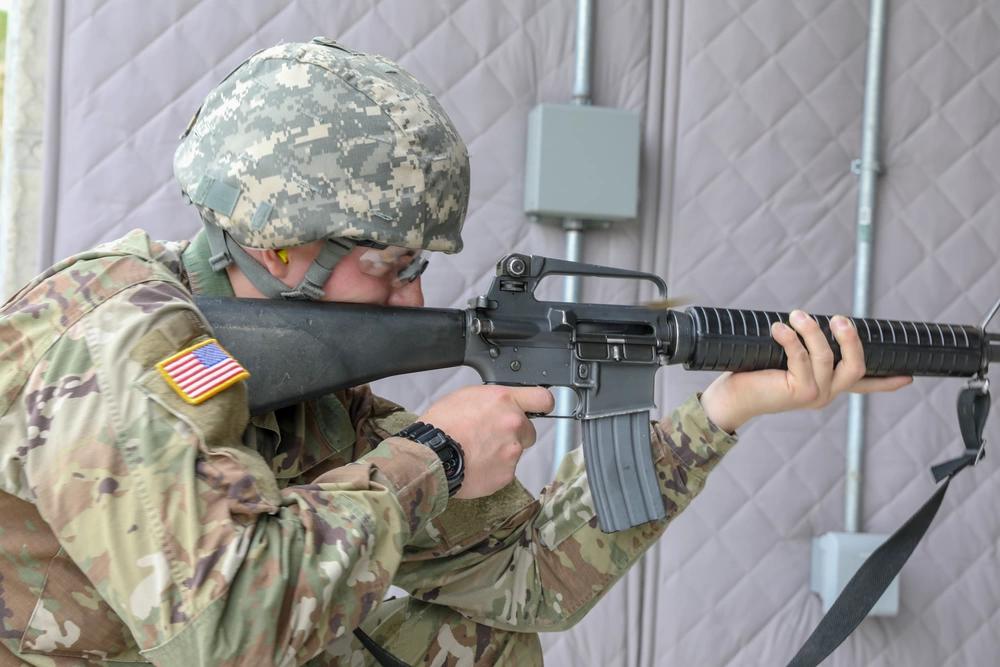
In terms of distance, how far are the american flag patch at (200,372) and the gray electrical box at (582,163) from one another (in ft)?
3.97

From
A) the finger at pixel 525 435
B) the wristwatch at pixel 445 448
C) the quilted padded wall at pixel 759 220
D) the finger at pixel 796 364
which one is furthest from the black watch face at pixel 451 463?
the quilted padded wall at pixel 759 220

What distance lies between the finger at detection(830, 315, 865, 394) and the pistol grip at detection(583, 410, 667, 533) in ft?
0.89

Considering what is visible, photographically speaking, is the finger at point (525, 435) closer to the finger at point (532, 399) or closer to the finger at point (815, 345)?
the finger at point (532, 399)

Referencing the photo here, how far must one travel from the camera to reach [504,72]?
→ 2049 millimetres

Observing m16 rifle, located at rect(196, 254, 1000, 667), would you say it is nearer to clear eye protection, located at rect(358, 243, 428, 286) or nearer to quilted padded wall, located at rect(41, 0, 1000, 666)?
clear eye protection, located at rect(358, 243, 428, 286)

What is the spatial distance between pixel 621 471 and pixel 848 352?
0.34 metres

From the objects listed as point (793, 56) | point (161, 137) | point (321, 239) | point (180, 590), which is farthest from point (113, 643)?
point (793, 56)

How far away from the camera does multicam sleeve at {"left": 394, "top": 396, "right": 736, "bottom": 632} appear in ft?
4.17

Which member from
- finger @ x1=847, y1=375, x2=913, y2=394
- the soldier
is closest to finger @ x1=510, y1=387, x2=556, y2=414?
the soldier

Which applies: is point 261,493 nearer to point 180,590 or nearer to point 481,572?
point 180,590

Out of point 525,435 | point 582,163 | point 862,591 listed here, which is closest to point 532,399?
point 525,435

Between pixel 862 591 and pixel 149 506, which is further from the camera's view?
pixel 862 591

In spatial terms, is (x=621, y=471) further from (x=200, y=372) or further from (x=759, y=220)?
(x=759, y=220)

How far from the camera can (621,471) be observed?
49.1 inches
